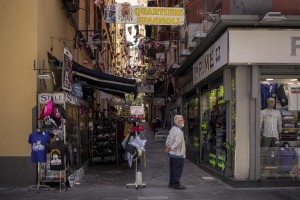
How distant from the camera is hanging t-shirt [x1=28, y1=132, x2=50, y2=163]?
9852mm

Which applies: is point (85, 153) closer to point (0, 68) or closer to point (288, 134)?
point (0, 68)

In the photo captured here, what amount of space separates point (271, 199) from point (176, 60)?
1470cm

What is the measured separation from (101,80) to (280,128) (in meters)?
5.63

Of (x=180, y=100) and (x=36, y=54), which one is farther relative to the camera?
(x=180, y=100)

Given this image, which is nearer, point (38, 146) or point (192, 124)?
point (38, 146)

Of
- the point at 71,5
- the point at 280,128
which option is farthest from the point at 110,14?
the point at 280,128

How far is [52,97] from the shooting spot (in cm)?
1036

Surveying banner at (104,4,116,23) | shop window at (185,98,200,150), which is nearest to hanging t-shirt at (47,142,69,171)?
banner at (104,4,116,23)

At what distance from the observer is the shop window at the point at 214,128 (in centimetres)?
1235

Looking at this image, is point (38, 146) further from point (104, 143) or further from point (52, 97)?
point (104, 143)

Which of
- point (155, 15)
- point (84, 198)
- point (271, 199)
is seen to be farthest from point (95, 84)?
point (271, 199)

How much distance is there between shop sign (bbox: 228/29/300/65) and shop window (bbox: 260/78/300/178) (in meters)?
0.86

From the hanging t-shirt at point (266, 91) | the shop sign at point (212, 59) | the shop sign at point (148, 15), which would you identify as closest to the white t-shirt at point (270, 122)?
the hanging t-shirt at point (266, 91)

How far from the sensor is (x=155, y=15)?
1167 cm
